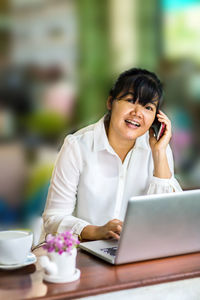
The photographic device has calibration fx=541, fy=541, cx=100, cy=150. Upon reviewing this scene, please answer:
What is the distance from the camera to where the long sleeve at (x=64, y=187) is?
2018mm

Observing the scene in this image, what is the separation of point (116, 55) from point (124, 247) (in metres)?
2.65

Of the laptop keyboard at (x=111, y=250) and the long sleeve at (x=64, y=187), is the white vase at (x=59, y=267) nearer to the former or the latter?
the laptop keyboard at (x=111, y=250)

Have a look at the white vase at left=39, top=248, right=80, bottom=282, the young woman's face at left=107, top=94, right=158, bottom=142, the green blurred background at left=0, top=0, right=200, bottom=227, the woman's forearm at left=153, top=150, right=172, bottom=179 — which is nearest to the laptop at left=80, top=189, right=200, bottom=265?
the white vase at left=39, top=248, right=80, bottom=282

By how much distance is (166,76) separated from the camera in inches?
162

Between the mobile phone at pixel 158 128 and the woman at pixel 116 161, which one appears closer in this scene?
the woman at pixel 116 161

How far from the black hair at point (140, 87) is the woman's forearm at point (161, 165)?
0.70 ft

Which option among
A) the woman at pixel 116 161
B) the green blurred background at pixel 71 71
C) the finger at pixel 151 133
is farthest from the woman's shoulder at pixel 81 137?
the green blurred background at pixel 71 71

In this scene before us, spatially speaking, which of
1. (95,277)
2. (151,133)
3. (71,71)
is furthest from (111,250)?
(71,71)

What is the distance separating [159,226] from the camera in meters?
1.52

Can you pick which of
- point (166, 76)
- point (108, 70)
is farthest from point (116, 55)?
point (166, 76)

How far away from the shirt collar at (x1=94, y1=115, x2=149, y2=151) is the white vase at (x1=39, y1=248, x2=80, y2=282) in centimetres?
80

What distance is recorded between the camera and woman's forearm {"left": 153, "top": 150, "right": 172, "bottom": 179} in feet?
6.96

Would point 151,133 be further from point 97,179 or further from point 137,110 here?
point 97,179

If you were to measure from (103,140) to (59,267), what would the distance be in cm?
85
